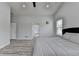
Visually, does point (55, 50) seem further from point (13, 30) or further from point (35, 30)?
point (13, 30)

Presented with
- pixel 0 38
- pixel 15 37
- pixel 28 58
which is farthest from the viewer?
pixel 15 37

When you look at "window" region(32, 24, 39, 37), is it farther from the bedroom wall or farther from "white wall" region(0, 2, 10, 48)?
the bedroom wall

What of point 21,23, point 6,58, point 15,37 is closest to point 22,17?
point 21,23

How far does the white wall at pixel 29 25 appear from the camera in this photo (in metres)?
7.52

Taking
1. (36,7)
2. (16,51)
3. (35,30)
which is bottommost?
(16,51)

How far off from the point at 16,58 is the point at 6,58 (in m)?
0.07

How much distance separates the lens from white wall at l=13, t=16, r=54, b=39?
24.7 ft

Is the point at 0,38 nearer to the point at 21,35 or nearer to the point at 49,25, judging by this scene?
the point at 21,35

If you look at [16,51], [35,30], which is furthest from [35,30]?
[16,51]

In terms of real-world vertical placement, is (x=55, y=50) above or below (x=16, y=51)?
above

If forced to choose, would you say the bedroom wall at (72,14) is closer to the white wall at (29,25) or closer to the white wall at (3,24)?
the white wall at (3,24)

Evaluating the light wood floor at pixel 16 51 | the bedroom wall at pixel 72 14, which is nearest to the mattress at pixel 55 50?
the light wood floor at pixel 16 51

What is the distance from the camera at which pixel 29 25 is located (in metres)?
7.60

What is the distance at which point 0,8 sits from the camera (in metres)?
3.61
